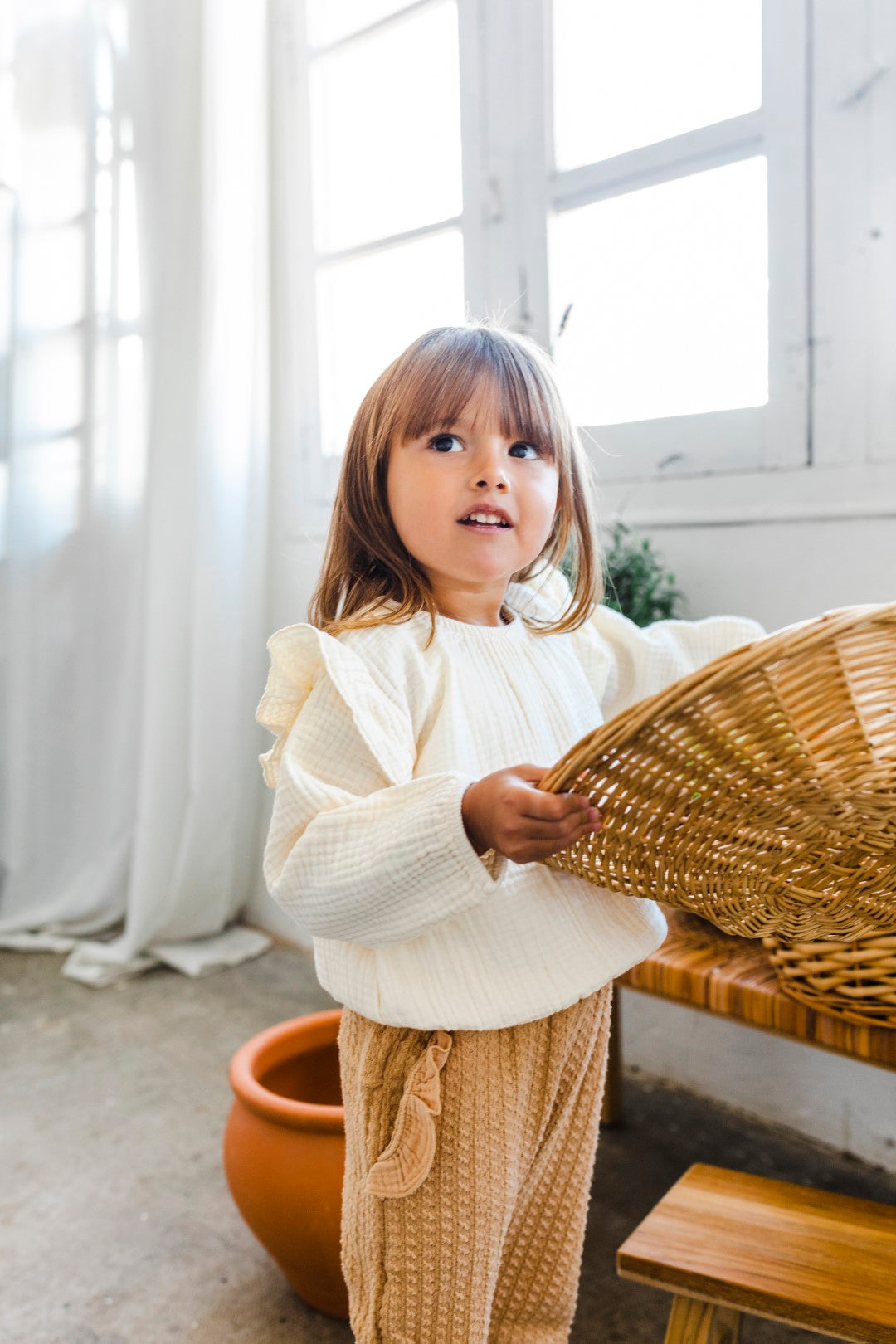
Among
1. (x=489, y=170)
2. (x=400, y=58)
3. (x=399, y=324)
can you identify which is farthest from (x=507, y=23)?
(x=399, y=324)

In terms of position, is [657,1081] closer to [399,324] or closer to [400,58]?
[399,324]

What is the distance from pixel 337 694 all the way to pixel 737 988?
523mm

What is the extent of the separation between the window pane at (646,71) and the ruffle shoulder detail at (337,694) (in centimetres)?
107

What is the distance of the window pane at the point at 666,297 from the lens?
56.1 inches

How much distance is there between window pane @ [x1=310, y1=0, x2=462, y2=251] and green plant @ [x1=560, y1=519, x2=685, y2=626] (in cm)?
81

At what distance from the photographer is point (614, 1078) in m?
1.48

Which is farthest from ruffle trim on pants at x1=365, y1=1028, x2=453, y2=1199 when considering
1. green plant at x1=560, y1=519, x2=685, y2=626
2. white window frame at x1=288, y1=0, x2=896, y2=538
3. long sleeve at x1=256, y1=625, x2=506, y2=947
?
white window frame at x1=288, y1=0, x2=896, y2=538

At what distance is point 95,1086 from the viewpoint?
1.69 meters

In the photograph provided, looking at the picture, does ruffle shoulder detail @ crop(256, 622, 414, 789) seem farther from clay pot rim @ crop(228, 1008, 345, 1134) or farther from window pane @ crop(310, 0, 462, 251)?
window pane @ crop(310, 0, 462, 251)

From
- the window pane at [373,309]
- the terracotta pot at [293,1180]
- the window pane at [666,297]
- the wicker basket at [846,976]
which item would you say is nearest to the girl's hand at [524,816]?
the wicker basket at [846,976]

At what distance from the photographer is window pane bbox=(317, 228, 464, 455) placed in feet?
6.28

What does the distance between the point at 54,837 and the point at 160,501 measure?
2.59 feet

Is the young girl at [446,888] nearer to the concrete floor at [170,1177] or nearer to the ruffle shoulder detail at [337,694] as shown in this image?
the ruffle shoulder detail at [337,694]

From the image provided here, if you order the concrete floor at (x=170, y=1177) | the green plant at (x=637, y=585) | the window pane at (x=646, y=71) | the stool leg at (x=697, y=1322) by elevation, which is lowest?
the concrete floor at (x=170, y=1177)
